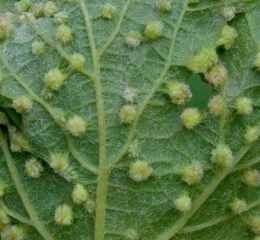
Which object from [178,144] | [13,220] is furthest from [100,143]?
[13,220]

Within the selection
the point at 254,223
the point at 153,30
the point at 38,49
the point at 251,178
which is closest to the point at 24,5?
the point at 38,49

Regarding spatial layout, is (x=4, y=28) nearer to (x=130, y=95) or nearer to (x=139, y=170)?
(x=130, y=95)

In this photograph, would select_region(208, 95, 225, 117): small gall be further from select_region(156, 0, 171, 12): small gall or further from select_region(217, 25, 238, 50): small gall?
select_region(156, 0, 171, 12): small gall

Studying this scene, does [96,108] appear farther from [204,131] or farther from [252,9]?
[252,9]

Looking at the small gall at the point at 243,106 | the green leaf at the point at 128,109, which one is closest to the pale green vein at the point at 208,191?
the green leaf at the point at 128,109

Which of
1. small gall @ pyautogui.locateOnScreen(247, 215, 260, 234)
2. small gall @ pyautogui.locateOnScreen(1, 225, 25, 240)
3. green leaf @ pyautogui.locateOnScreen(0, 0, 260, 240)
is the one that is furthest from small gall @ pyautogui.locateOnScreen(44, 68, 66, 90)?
small gall @ pyautogui.locateOnScreen(247, 215, 260, 234)

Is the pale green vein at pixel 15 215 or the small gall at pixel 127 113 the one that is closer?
the small gall at pixel 127 113

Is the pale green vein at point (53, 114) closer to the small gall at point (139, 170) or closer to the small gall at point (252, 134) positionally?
the small gall at point (139, 170)

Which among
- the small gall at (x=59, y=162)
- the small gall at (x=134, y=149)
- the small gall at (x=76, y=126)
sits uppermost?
the small gall at (x=76, y=126)
